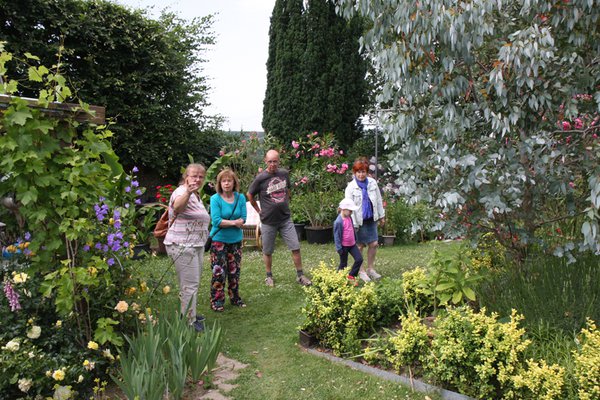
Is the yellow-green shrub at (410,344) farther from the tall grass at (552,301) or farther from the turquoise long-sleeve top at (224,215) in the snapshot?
the turquoise long-sleeve top at (224,215)

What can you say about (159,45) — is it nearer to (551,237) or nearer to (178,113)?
(178,113)

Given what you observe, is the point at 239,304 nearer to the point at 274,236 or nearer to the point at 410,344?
the point at 274,236

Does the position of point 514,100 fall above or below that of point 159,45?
below

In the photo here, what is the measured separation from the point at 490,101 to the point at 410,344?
1.80m

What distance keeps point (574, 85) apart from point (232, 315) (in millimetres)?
3862

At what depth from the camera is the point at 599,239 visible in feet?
9.46

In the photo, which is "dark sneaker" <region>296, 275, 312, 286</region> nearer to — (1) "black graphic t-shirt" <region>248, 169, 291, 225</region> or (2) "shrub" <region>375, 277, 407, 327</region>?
(1) "black graphic t-shirt" <region>248, 169, 291, 225</region>

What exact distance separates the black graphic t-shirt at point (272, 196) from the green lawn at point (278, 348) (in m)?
0.93

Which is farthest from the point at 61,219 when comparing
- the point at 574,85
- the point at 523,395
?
the point at 574,85

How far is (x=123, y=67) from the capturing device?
32.3ft

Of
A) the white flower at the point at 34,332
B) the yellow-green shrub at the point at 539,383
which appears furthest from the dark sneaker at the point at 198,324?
the yellow-green shrub at the point at 539,383

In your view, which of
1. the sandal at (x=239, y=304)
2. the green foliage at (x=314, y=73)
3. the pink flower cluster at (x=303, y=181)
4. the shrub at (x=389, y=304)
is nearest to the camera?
the shrub at (x=389, y=304)

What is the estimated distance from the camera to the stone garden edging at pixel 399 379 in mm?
3135

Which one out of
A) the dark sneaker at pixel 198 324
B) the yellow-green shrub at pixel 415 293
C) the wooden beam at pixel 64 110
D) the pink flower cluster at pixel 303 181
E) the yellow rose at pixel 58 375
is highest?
the wooden beam at pixel 64 110
